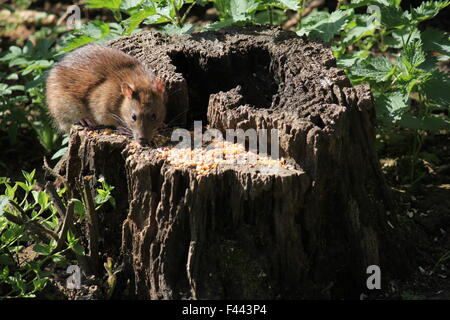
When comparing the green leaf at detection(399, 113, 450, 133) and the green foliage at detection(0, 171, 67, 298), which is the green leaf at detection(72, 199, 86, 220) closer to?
the green foliage at detection(0, 171, 67, 298)

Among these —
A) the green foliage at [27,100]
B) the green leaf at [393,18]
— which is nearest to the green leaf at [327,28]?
the green leaf at [393,18]

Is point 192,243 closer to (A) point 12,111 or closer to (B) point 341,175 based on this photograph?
(B) point 341,175

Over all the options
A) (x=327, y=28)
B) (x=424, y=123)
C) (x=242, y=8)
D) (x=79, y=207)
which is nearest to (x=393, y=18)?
(x=327, y=28)

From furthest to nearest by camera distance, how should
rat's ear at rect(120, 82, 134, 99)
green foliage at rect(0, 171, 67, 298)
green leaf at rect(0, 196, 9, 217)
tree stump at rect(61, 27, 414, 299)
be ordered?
rat's ear at rect(120, 82, 134, 99) → green foliage at rect(0, 171, 67, 298) → green leaf at rect(0, 196, 9, 217) → tree stump at rect(61, 27, 414, 299)

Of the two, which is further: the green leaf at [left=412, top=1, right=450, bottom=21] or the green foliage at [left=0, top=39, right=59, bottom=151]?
the green foliage at [left=0, top=39, right=59, bottom=151]

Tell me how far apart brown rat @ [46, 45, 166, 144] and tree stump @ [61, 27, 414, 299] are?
154 millimetres

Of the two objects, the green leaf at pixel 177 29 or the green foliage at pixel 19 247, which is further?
the green leaf at pixel 177 29

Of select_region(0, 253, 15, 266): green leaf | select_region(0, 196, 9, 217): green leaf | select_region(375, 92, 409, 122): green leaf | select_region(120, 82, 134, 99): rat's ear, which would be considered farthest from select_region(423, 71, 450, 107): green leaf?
select_region(0, 253, 15, 266): green leaf

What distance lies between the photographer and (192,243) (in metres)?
3.74

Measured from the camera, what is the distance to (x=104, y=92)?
4816 millimetres

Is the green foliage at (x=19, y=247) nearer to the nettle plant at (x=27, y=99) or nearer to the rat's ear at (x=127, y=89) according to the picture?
the rat's ear at (x=127, y=89)

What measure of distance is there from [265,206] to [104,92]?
5.56ft

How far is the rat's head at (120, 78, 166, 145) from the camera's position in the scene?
4496mm

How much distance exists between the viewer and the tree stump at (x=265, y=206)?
3.73 m
